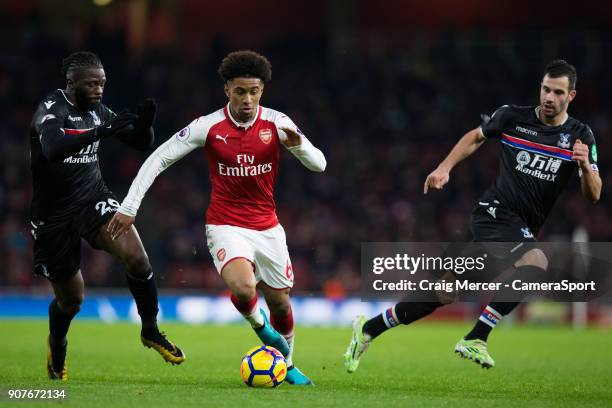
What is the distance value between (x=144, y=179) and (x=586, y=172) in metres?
3.40

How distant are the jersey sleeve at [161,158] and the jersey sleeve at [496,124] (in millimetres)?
2418

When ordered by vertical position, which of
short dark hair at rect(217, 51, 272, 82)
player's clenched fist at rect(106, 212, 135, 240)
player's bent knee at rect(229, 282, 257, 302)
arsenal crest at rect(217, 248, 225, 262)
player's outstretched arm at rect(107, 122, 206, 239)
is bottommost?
player's bent knee at rect(229, 282, 257, 302)

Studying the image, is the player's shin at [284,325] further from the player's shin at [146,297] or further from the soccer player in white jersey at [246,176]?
the player's shin at [146,297]

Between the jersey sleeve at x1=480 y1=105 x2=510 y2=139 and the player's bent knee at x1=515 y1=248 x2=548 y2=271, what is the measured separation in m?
1.04

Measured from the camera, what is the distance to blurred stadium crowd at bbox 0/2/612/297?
20.6 m

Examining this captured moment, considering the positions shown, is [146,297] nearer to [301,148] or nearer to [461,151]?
[301,148]

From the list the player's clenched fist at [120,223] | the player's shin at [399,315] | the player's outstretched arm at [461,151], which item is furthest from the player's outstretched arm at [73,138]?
the player's shin at [399,315]

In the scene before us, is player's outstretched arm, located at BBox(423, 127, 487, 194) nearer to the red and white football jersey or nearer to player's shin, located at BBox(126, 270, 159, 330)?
the red and white football jersey

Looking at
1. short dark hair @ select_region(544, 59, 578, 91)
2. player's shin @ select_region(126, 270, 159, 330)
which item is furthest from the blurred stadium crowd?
short dark hair @ select_region(544, 59, 578, 91)

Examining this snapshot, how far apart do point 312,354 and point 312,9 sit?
56.9 ft

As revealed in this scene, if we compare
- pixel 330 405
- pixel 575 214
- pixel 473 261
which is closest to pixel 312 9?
pixel 575 214

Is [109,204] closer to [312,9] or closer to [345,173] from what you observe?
[345,173]

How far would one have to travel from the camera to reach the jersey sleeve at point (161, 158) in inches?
290

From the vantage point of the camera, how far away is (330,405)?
6.56 m
